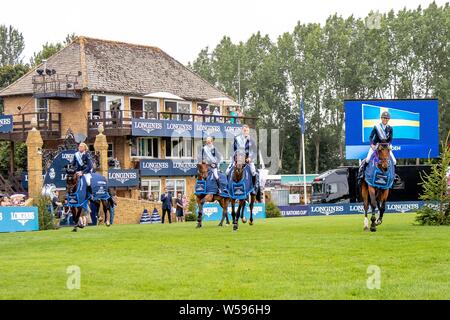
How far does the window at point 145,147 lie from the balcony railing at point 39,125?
6170mm

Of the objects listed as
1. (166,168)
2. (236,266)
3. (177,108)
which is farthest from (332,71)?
(236,266)

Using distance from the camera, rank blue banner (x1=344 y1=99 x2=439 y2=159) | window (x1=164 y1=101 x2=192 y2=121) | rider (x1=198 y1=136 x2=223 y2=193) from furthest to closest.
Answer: window (x1=164 y1=101 x2=192 y2=121)
blue banner (x1=344 y1=99 x2=439 y2=159)
rider (x1=198 y1=136 x2=223 y2=193)

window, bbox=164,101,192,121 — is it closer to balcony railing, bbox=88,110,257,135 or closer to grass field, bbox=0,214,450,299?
balcony railing, bbox=88,110,257,135

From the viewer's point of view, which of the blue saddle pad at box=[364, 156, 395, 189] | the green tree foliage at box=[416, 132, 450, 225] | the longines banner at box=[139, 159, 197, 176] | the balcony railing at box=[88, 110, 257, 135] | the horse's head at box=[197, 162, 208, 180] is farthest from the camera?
the longines banner at box=[139, 159, 197, 176]

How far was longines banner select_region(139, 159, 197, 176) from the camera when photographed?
67.4m

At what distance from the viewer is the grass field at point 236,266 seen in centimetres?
1266

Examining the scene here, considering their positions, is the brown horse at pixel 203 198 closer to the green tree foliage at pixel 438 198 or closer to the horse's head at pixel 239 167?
the horse's head at pixel 239 167

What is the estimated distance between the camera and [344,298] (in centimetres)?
1203

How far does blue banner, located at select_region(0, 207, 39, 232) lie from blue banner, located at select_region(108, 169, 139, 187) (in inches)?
836

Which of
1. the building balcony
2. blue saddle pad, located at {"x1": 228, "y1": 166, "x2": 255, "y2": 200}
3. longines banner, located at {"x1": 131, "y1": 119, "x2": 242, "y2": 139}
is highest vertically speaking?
the building balcony

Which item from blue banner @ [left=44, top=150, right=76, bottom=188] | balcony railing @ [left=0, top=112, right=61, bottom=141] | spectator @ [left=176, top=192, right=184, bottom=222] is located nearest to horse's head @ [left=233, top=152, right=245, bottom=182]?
blue banner @ [left=44, top=150, right=76, bottom=188]

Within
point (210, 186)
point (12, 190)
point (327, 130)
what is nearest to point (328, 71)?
point (327, 130)

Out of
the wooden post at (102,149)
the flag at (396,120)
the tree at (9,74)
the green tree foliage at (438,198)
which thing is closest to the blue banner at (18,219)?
the wooden post at (102,149)

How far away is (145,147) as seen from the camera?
232 feet
